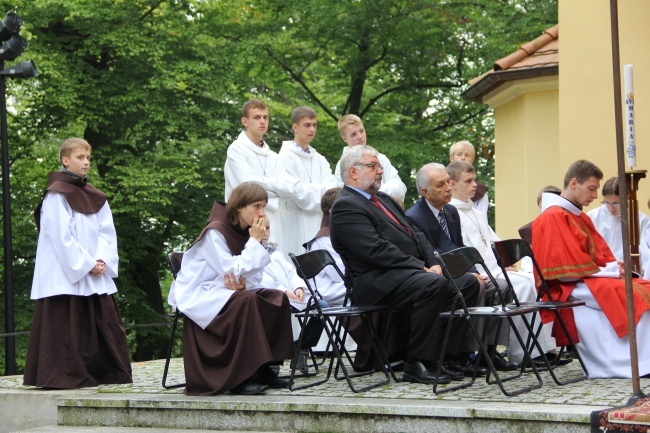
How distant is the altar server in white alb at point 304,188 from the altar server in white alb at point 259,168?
0.50ft

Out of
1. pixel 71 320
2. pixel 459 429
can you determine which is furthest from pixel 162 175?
pixel 459 429

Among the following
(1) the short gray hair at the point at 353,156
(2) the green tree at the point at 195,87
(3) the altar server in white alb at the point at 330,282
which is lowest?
(3) the altar server in white alb at the point at 330,282

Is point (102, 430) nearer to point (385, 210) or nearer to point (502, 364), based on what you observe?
point (385, 210)

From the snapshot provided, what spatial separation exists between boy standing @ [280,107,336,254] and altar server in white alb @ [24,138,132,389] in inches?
87.0

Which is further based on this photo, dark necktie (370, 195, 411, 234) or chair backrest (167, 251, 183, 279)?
chair backrest (167, 251, 183, 279)

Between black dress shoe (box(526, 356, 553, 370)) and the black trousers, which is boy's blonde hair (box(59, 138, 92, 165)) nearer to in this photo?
the black trousers

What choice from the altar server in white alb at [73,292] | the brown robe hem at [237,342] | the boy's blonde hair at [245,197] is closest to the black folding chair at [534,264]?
the brown robe hem at [237,342]

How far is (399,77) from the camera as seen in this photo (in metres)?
24.0

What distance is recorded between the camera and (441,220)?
29.1ft

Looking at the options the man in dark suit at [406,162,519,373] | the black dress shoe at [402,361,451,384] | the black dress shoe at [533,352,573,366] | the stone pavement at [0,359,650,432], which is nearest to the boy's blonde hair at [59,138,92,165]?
the stone pavement at [0,359,650,432]

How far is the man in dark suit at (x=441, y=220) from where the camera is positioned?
8.59 m

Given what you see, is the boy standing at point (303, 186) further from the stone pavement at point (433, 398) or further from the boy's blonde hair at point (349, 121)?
the stone pavement at point (433, 398)

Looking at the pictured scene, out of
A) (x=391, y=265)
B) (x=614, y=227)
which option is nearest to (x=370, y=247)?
(x=391, y=265)

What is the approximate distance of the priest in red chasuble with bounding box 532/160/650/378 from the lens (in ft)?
26.9
